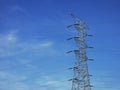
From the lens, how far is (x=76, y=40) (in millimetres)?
89125

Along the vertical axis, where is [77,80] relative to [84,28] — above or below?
below

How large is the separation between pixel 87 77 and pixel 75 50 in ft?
29.4

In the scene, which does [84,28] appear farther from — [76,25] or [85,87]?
[85,87]

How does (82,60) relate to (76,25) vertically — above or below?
below

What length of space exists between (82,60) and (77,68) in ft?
A: 8.75

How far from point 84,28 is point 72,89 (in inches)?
703

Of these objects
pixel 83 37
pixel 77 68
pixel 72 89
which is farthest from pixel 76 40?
pixel 72 89

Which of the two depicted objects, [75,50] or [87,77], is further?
[75,50]

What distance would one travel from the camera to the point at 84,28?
90.8m

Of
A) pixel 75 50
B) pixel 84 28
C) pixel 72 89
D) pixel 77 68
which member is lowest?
pixel 72 89

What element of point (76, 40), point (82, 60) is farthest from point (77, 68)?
point (76, 40)

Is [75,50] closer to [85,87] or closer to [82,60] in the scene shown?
[82,60]

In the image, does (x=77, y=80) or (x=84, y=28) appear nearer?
(x=77, y=80)

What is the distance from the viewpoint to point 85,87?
82.4 m
